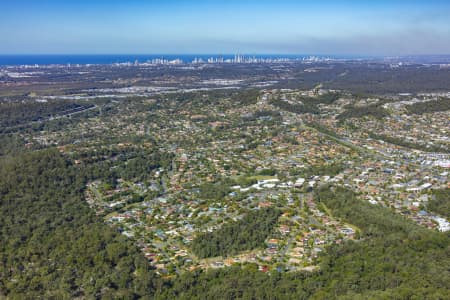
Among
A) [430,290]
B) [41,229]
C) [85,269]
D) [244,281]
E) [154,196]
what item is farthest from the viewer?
[154,196]

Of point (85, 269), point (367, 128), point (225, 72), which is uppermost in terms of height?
point (225, 72)

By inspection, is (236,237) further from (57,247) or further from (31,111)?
(31,111)

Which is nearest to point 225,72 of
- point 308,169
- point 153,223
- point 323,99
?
point 323,99

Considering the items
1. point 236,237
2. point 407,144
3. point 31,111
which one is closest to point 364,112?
point 407,144

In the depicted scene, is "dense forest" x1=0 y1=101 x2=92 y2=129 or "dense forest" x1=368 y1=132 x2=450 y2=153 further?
"dense forest" x1=0 y1=101 x2=92 y2=129

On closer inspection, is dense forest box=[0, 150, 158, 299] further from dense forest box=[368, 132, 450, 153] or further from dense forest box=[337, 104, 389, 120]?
dense forest box=[337, 104, 389, 120]

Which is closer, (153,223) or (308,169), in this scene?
(153,223)

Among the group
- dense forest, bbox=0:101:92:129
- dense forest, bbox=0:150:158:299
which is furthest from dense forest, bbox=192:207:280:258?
dense forest, bbox=0:101:92:129

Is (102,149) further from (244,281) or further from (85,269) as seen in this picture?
(244,281)

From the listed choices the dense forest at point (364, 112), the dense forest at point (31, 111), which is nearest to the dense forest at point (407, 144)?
the dense forest at point (364, 112)
